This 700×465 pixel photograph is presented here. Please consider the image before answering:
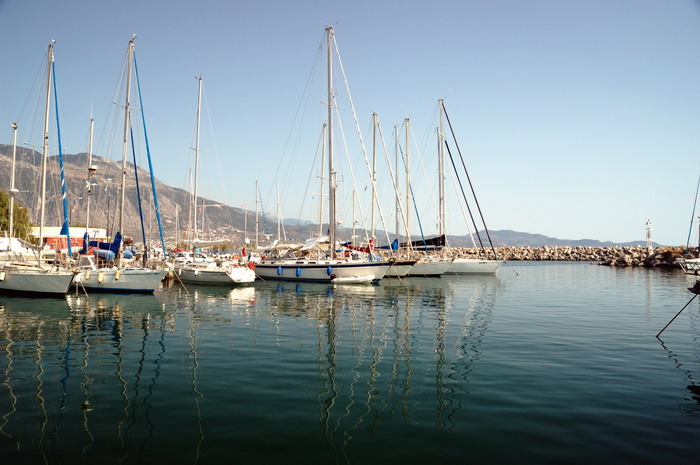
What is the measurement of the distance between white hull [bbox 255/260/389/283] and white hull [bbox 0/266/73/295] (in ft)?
55.1

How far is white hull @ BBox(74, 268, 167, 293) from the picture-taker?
27.9 metres

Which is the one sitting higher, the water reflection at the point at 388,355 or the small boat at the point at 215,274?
the small boat at the point at 215,274

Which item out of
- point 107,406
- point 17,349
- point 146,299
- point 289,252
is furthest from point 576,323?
point 289,252

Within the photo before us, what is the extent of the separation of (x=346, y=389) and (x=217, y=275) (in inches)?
1117

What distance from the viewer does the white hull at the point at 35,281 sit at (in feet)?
85.8

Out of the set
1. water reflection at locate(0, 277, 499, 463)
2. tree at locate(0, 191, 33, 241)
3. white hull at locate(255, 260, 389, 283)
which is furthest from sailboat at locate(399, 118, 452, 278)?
tree at locate(0, 191, 33, 241)

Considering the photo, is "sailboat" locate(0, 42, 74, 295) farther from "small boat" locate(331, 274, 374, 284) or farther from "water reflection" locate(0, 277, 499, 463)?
"small boat" locate(331, 274, 374, 284)

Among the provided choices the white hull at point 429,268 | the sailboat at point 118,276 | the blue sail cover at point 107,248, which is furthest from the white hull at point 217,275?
the white hull at point 429,268

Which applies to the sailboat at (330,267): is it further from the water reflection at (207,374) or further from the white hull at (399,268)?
the water reflection at (207,374)

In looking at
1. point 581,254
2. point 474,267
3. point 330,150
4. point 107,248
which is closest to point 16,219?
point 107,248

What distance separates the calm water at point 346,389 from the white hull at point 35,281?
20.1ft

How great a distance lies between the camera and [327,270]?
37.6 meters

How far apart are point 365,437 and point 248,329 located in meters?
11.0

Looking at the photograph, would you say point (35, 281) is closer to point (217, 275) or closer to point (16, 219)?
point (217, 275)
